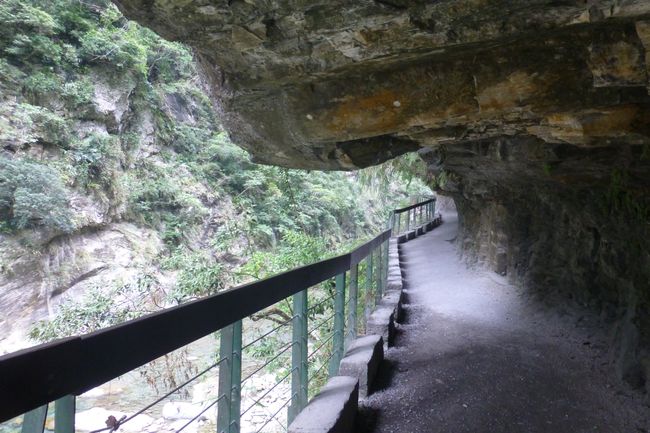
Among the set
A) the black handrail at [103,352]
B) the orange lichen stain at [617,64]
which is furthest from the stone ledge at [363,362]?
the orange lichen stain at [617,64]

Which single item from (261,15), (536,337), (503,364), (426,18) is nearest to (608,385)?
(503,364)

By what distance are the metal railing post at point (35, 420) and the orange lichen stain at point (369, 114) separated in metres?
3.03

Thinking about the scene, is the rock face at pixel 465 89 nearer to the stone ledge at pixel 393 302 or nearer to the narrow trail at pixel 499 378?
the narrow trail at pixel 499 378

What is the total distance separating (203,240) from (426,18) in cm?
1854

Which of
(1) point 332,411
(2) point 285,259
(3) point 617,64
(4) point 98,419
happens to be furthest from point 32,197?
(3) point 617,64

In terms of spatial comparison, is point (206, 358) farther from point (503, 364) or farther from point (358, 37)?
point (358, 37)

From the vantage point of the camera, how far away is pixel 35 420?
3.45 feet

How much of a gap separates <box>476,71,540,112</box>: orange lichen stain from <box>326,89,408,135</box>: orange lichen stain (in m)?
0.59

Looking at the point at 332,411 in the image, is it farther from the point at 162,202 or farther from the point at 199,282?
the point at 162,202

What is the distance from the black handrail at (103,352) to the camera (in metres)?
0.97

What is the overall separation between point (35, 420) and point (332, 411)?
1.97 meters

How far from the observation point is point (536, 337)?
19.5ft

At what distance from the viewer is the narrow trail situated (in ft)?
11.8

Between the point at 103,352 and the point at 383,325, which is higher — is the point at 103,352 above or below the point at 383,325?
above
